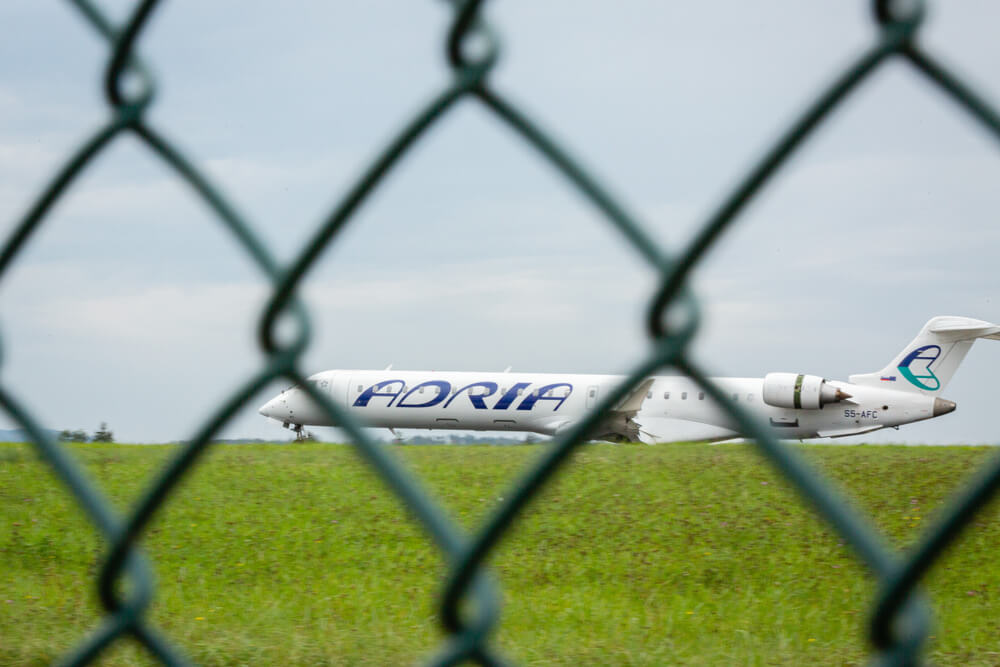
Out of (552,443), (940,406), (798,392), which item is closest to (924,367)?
(940,406)

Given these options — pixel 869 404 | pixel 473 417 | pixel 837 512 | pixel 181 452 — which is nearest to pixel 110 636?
pixel 181 452

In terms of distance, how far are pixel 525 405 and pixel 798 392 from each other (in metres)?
6.35

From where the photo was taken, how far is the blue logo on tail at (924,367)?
23.6 m

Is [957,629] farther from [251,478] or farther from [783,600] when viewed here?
[251,478]

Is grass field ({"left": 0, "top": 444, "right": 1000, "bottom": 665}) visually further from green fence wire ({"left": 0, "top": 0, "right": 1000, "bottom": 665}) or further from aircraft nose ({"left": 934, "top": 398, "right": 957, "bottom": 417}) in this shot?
aircraft nose ({"left": 934, "top": 398, "right": 957, "bottom": 417})

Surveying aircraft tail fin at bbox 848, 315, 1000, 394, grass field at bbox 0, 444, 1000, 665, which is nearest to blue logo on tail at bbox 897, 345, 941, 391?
aircraft tail fin at bbox 848, 315, 1000, 394

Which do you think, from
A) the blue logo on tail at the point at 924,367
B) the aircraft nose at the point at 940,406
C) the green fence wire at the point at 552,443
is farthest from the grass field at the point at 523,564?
the blue logo on tail at the point at 924,367

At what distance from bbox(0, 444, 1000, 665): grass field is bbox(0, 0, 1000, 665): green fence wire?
4.27 metres

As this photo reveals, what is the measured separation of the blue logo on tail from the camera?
2359 cm

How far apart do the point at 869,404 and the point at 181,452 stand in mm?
24987

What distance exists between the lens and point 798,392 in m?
23.7

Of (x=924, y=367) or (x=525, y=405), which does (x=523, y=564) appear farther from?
(x=924, y=367)

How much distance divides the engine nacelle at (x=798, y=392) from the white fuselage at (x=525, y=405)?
185mm

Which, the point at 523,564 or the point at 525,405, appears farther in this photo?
the point at 525,405
